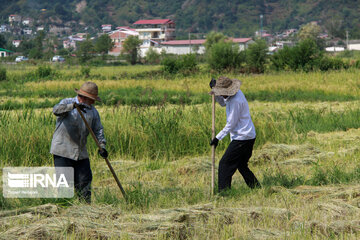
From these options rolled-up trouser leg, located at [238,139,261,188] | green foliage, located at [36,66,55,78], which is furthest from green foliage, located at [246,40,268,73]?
rolled-up trouser leg, located at [238,139,261,188]

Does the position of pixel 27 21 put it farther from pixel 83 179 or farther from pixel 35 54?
pixel 83 179

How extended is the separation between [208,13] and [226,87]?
6379 inches

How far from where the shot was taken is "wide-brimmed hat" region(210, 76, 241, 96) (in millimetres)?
5426

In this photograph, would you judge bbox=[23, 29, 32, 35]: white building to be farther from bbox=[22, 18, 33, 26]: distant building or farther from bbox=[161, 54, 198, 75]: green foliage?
bbox=[161, 54, 198, 75]: green foliage

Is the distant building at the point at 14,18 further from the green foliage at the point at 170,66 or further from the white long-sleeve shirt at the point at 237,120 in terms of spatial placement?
the white long-sleeve shirt at the point at 237,120

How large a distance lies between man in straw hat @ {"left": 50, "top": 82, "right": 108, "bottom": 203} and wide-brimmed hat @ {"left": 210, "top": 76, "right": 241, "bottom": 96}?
1329mm

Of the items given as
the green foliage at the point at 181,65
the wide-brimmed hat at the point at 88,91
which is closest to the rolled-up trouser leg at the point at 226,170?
the wide-brimmed hat at the point at 88,91

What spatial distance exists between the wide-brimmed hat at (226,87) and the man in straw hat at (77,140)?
4.36ft

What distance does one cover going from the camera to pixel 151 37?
4779 inches

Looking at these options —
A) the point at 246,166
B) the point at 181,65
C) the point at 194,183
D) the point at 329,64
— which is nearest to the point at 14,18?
the point at 181,65

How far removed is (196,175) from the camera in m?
6.85

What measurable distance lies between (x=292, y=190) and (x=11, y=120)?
503cm

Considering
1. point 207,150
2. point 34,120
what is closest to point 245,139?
point 207,150

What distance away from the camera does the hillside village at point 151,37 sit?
311 feet
